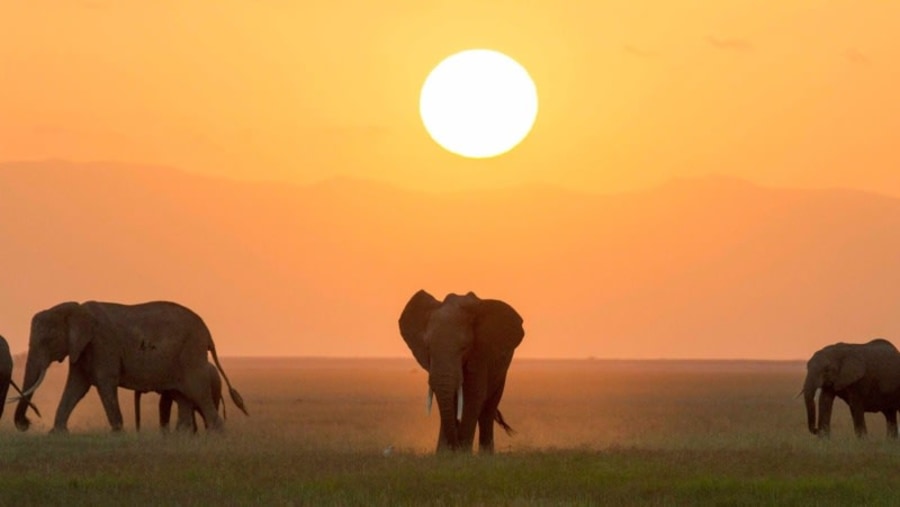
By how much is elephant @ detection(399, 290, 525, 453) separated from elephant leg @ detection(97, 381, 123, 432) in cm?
611

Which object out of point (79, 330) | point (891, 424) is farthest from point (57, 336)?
point (891, 424)

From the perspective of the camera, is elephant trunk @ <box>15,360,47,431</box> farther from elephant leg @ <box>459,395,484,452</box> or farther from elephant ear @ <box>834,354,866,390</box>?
elephant ear @ <box>834,354,866,390</box>

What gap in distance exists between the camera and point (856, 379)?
4112 cm

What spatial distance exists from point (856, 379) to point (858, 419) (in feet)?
2.83

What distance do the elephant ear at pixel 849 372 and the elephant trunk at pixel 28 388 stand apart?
55.5 ft

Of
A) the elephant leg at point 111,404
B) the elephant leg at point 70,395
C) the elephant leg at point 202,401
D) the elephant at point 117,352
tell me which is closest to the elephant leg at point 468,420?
the elephant at point 117,352

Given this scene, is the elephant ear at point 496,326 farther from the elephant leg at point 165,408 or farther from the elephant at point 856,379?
the elephant at point 856,379

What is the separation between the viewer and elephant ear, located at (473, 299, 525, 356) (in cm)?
3238

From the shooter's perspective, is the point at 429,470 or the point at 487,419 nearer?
the point at 429,470

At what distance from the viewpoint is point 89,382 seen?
36.8 m

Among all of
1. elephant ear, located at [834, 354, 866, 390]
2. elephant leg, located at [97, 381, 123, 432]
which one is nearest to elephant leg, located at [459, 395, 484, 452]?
elephant leg, located at [97, 381, 123, 432]

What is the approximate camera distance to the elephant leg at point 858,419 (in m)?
39.9

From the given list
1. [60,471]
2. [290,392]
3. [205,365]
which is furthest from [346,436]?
[290,392]

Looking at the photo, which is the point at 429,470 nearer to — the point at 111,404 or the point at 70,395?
the point at 111,404
